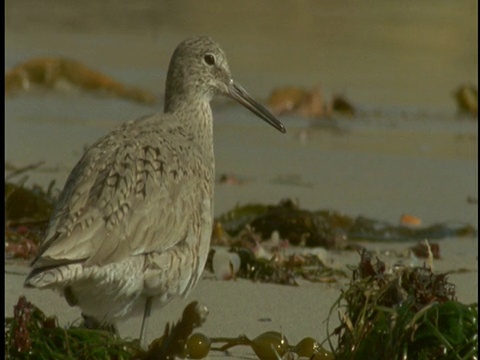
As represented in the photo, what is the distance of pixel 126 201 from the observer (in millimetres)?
4379

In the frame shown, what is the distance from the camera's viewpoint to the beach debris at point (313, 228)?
19.6 feet

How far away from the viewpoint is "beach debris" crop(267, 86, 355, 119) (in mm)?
9820

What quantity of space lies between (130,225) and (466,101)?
6179 mm

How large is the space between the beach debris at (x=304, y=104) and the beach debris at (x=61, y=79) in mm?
948

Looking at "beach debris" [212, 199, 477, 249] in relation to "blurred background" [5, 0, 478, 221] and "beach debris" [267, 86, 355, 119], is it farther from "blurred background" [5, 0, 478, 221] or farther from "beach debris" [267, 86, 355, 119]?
"beach debris" [267, 86, 355, 119]

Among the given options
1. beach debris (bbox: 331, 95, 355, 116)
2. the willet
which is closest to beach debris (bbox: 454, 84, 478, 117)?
beach debris (bbox: 331, 95, 355, 116)

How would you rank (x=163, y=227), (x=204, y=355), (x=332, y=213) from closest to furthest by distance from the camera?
1. (x=204, y=355)
2. (x=163, y=227)
3. (x=332, y=213)

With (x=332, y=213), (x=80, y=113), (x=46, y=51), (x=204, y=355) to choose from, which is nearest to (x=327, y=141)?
(x=80, y=113)

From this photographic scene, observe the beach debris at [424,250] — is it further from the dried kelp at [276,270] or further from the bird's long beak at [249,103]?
the bird's long beak at [249,103]

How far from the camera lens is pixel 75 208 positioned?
429 cm

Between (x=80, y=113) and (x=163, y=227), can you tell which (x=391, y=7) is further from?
(x=163, y=227)

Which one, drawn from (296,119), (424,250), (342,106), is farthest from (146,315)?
(342,106)

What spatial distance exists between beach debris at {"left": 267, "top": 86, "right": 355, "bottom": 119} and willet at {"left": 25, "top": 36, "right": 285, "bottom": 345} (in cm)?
485

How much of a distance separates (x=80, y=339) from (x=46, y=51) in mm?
8414
